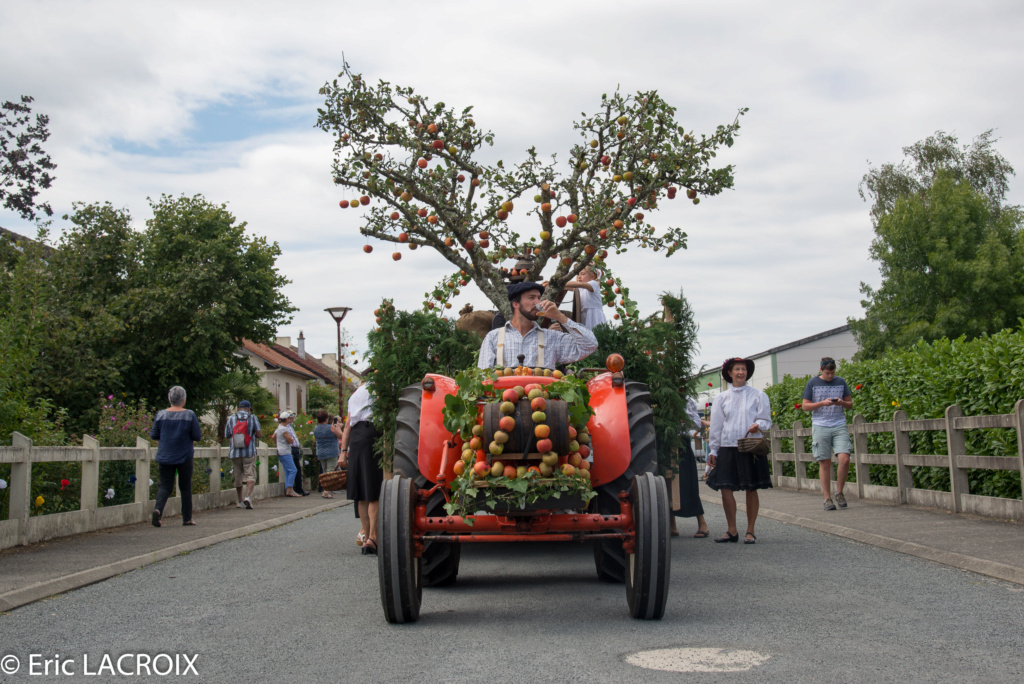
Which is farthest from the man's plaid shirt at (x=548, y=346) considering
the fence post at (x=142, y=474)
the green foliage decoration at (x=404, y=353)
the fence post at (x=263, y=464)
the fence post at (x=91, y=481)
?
the fence post at (x=263, y=464)

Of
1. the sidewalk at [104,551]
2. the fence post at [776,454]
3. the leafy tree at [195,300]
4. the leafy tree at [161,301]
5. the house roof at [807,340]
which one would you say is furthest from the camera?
the house roof at [807,340]

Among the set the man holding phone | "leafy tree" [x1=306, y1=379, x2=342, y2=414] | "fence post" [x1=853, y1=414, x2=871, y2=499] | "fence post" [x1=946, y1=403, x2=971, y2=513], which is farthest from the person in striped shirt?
"leafy tree" [x1=306, y1=379, x2=342, y2=414]

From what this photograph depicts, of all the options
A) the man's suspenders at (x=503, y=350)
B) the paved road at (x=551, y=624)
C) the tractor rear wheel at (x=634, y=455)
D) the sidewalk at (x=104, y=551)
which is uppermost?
the man's suspenders at (x=503, y=350)

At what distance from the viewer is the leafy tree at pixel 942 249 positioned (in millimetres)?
47906

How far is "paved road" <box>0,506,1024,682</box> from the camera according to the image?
4727 millimetres

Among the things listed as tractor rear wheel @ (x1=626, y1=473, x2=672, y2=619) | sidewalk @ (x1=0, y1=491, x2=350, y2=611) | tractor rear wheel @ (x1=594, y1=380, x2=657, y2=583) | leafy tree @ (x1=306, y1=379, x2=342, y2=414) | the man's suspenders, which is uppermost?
leafy tree @ (x1=306, y1=379, x2=342, y2=414)

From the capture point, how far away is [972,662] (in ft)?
15.3

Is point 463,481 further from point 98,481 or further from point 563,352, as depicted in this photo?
point 98,481

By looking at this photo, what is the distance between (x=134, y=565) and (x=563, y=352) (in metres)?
4.56

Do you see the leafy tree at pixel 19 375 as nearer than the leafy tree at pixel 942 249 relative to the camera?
Yes

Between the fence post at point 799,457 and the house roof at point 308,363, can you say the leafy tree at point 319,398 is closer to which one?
the house roof at point 308,363

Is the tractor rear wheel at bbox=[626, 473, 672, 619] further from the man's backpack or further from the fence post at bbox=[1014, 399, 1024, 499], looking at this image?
the man's backpack

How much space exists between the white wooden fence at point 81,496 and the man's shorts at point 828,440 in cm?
908

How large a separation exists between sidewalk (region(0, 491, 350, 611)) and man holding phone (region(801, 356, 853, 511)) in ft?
24.4
